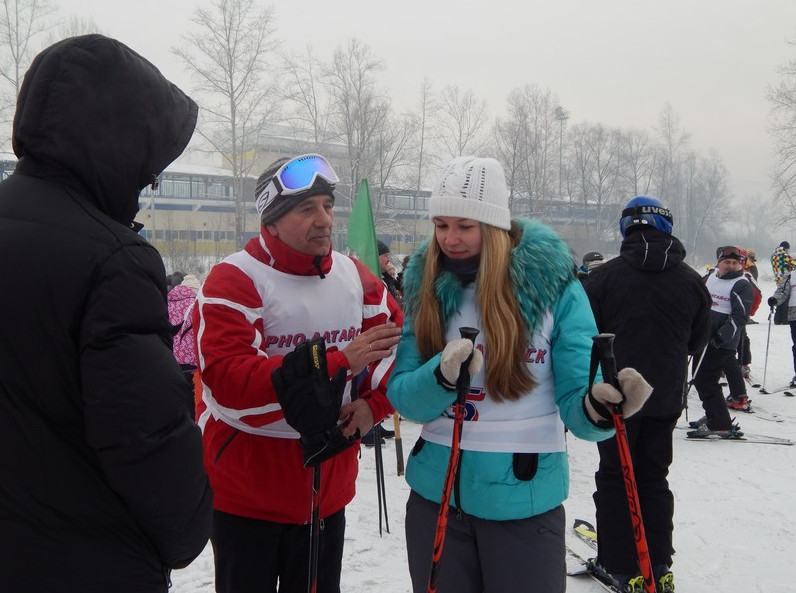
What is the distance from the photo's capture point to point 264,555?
2.22m

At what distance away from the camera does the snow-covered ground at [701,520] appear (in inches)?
141

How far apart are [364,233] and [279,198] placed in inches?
41.1

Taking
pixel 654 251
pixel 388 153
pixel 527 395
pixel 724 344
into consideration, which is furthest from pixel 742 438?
pixel 388 153

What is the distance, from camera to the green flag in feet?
10.5

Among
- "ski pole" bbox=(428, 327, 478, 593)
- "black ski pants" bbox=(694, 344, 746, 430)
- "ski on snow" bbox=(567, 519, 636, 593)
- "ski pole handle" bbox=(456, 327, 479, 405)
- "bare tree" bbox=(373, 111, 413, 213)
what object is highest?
"bare tree" bbox=(373, 111, 413, 213)

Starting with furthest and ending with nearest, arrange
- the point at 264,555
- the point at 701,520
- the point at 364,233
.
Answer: the point at 701,520, the point at 364,233, the point at 264,555

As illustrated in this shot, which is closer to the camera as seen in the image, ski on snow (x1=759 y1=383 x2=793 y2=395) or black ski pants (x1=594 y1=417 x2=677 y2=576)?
black ski pants (x1=594 y1=417 x2=677 y2=576)

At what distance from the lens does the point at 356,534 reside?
419 centimetres

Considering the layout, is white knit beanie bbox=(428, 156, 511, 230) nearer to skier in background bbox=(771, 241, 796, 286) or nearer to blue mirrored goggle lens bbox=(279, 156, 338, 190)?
blue mirrored goggle lens bbox=(279, 156, 338, 190)

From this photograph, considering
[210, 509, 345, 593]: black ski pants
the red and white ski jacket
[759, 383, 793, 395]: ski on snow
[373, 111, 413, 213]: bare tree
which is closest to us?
the red and white ski jacket

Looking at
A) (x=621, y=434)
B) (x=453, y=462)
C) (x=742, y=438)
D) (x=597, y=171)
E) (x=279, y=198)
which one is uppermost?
(x=597, y=171)

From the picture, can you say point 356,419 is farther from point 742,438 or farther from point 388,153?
point 388,153

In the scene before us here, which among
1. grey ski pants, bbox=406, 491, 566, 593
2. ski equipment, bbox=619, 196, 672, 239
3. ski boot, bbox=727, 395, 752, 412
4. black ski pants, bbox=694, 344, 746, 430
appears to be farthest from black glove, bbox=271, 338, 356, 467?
ski boot, bbox=727, 395, 752, 412

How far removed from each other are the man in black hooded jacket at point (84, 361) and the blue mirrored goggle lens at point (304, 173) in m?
0.92
